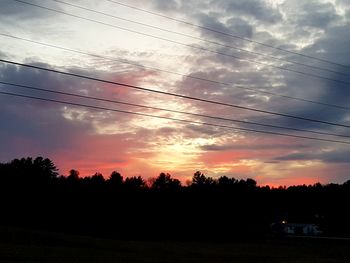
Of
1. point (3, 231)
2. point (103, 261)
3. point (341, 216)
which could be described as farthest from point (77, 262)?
point (341, 216)

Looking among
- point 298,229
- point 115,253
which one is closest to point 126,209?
point 115,253

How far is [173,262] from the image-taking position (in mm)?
46344

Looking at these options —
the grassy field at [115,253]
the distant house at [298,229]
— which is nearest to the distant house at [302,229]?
the distant house at [298,229]

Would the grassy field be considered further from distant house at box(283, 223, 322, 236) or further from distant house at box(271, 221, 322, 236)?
distant house at box(283, 223, 322, 236)

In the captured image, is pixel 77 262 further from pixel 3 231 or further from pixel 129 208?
pixel 129 208

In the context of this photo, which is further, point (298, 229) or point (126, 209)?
point (298, 229)

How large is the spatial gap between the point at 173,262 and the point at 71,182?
97.4m

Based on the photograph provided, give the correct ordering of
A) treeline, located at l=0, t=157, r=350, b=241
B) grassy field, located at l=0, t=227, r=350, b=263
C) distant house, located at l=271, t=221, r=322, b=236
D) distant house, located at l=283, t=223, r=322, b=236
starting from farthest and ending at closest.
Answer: distant house, located at l=283, t=223, r=322, b=236 → distant house, located at l=271, t=221, r=322, b=236 → treeline, located at l=0, t=157, r=350, b=241 → grassy field, located at l=0, t=227, r=350, b=263

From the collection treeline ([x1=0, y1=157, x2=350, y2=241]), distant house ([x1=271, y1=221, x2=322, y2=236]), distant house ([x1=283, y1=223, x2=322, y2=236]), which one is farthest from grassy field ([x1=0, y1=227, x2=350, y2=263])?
distant house ([x1=283, y1=223, x2=322, y2=236])

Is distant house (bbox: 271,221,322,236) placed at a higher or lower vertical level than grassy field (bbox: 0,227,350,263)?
higher

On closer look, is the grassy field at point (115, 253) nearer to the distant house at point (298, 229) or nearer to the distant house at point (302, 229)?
the distant house at point (298, 229)

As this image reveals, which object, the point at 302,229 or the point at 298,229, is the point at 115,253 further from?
the point at 302,229

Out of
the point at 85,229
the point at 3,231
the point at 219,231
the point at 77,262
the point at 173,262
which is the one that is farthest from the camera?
the point at 219,231

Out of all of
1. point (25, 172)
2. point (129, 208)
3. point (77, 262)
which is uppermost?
point (25, 172)
